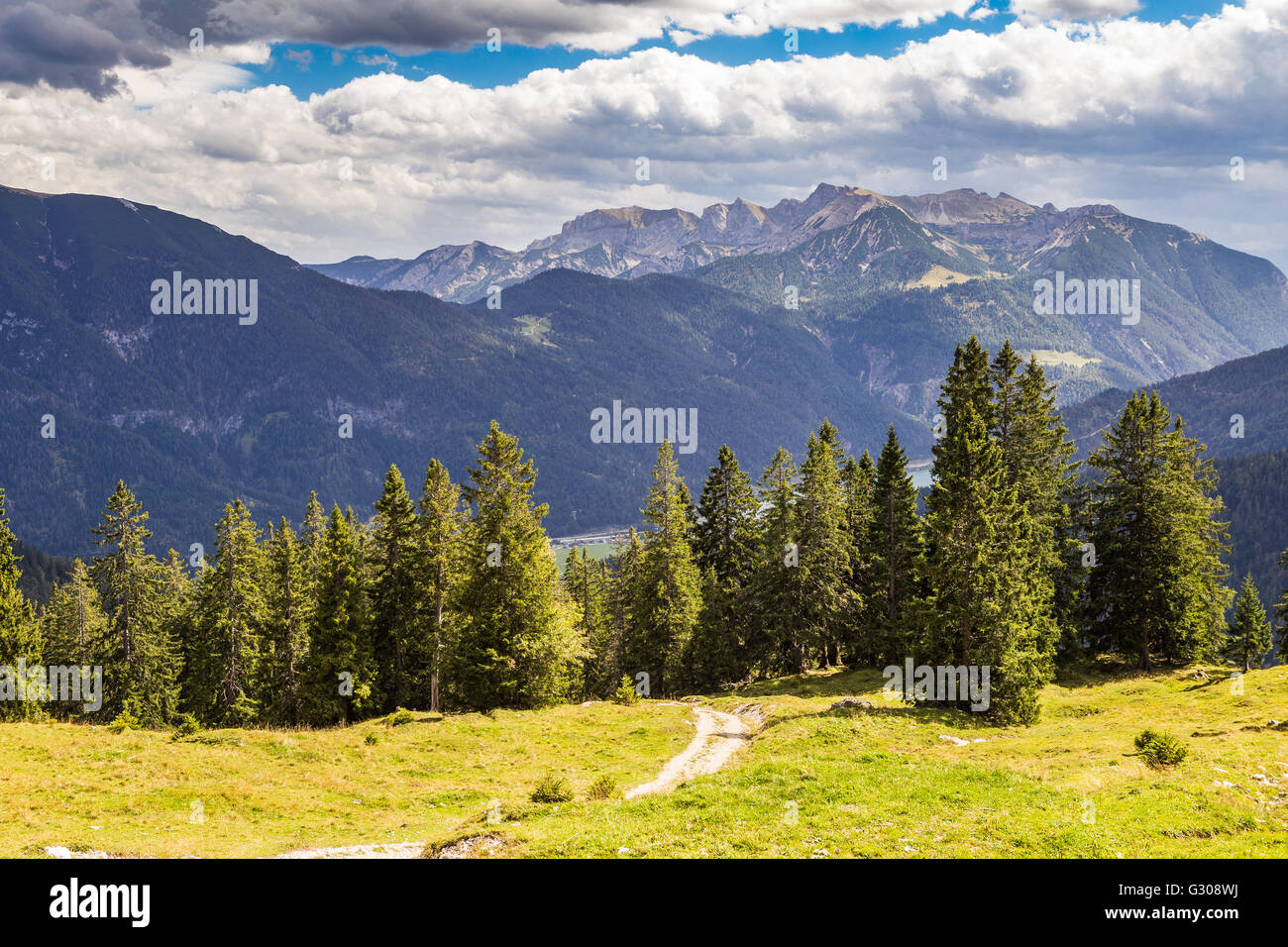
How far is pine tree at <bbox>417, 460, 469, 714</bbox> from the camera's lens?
175 feet

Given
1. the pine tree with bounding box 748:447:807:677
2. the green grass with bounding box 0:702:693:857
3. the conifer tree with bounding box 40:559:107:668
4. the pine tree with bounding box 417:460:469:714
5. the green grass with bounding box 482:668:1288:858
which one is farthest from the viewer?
the conifer tree with bounding box 40:559:107:668

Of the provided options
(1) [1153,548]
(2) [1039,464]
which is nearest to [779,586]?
(2) [1039,464]

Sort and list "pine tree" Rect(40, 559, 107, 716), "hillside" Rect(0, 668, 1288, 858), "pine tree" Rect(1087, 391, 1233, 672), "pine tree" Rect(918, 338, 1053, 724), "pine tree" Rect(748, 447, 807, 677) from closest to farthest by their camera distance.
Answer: "hillside" Rect(0, 668, 1288, 858) → "pine tree" Rect(918, 338, 1053, 724) → "pine tree" Rect(1087, 391, 1233, 672) → "pine tree" Rect(748, 447, 807, 677) → "pine tree" Rect(40, 559, 107, 716)

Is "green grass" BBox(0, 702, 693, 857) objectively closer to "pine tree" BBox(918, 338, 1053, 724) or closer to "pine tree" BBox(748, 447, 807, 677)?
"pine tree" BBox(918, 338, 1053, 724)

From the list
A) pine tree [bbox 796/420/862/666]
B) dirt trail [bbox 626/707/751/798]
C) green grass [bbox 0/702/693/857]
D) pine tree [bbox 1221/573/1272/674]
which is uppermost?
pine tree [bbox 796/420/862/666]

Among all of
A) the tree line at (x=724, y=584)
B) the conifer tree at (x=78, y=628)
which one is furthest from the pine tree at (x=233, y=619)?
the conifer tree at (x=78, y=628)

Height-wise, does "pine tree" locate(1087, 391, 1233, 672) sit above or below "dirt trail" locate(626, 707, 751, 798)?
above

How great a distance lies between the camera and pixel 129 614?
212 ft

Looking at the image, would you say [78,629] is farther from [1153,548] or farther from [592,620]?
[1153,548]

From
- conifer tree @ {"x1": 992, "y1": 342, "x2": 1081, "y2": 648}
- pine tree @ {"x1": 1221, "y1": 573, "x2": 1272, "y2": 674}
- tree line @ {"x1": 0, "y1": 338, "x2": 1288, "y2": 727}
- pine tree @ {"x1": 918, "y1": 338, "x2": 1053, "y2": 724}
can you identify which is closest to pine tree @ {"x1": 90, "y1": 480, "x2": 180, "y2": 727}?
tree line @ {"x1": 0, "y1": 338, "x2": 1288, "y2": 727}

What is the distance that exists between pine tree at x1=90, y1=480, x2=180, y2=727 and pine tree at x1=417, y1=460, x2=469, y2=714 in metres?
25.2

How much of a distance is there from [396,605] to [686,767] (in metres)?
27.5

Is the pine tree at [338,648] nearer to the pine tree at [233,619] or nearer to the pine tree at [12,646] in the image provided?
the pine tree at [233,619]

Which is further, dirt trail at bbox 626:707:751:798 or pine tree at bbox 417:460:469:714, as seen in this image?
pine tree at bbox 417:460:469:714
